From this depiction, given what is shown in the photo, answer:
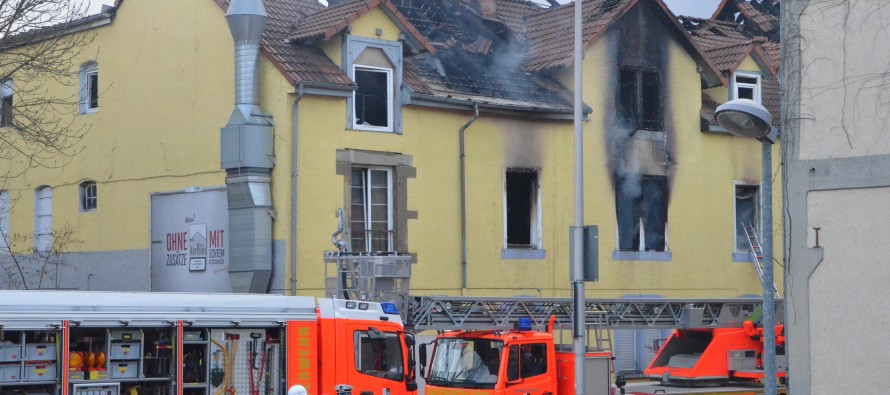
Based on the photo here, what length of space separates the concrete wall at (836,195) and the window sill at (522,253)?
1361 centimetres

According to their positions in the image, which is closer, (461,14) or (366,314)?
(366,314)

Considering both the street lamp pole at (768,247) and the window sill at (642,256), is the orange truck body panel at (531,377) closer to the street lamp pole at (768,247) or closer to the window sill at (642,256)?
the street lamp pole at (768,247)

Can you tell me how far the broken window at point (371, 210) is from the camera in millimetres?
24453

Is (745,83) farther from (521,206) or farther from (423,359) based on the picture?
(423,359)

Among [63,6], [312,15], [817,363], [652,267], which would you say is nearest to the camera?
[817,363]

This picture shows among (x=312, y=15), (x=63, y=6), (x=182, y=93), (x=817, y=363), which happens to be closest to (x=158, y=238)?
(x=182, y=93)

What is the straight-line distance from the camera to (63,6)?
784 inches

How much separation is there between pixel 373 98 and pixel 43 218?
9245 millimetres

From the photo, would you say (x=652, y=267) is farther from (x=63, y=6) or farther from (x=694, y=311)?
(x=63, y=6)

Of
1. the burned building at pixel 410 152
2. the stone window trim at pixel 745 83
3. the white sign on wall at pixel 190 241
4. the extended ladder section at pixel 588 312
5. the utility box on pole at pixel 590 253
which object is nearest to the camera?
the extended ladder section at pixel 588 312

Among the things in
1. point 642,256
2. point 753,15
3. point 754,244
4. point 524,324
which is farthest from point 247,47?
point 753,15

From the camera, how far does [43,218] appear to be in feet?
96.2

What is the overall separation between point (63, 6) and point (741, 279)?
17024 mm

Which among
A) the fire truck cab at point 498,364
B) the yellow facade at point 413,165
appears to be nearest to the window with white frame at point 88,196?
the yellow facade at point 413,165
